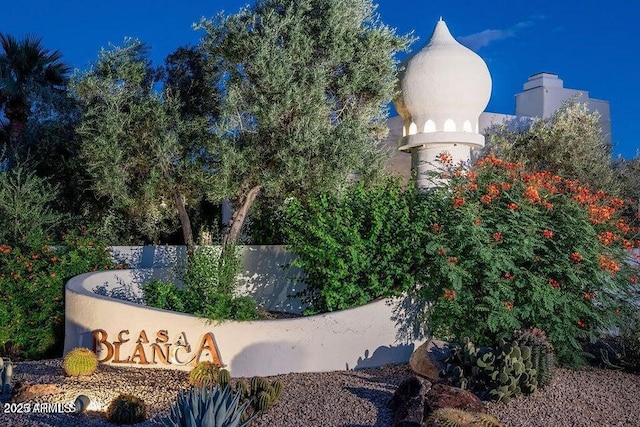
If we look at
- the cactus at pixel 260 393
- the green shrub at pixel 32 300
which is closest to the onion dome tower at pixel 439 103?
the green shrub at pixel 32 300

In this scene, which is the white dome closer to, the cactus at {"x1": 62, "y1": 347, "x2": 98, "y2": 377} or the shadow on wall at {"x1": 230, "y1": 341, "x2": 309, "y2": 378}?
the shadow on wall at {"x1": 230, "y1": 341, "x2": 309, "y2": 378}

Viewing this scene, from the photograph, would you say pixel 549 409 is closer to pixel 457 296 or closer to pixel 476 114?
pixel 457 296

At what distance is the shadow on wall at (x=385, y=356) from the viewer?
29.2 feet

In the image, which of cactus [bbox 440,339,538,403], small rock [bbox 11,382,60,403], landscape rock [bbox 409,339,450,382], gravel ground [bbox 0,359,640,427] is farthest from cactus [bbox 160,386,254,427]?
landscape rock [bbox 409,339,450,382]

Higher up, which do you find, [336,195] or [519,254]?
[336,195]

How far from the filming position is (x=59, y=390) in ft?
23.1

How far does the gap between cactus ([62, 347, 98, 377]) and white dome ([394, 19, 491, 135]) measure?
7.70 meters

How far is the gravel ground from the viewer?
6.32 metres

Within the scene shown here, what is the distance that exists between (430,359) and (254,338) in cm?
222

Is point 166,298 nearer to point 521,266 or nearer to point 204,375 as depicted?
point 204,375

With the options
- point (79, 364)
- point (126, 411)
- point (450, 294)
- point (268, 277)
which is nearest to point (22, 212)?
point (268, 277)

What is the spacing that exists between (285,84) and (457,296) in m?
4.28

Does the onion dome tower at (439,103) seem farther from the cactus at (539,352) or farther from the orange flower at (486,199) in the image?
the cactus at (539,352)

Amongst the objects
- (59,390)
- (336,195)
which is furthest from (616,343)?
(59,390)
